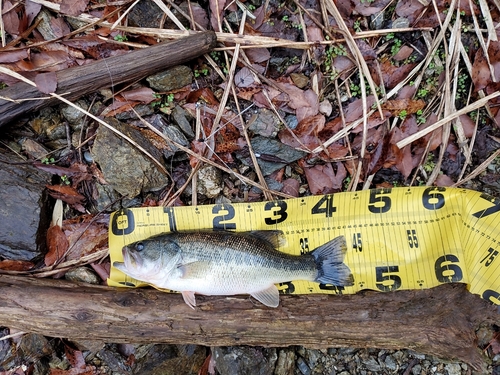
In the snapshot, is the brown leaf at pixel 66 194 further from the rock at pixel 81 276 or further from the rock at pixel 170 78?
the rock at pixel 170 78

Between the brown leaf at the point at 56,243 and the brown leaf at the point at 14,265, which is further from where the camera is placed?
the brown leaf at the point at 56,243

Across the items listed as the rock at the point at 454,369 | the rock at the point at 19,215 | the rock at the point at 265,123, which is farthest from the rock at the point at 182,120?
the rock at the point at 454,369

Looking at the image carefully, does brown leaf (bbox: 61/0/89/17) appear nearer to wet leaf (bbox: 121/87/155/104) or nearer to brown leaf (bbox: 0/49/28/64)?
brown leaf (bbox: 0/49/28/64)

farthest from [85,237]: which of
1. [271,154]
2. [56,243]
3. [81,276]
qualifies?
[271,154]

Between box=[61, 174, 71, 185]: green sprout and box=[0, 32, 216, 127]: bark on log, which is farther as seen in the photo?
box=[61, 174, 71, 185]: green sprout

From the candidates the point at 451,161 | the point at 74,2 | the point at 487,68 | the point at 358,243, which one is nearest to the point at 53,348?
the point at 358,243

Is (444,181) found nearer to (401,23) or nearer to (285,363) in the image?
(401,23)

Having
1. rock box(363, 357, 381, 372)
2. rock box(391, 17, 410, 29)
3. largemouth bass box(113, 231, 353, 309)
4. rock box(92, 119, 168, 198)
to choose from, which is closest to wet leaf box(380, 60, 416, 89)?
rock box(391, 17, 410, 29)
